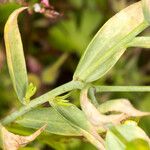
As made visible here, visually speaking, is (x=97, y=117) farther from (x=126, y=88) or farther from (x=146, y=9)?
(x=146, y=9)

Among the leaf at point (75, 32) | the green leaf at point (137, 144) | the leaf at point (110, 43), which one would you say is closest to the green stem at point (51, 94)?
the leaf at point (110, 43)

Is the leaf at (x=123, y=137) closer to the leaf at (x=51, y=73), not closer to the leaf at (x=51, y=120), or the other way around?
the leaf at (x=51, y=120)

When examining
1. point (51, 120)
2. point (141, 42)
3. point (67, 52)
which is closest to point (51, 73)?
point (67, 52)

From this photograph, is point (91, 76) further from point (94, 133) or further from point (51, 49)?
point (51, 49)

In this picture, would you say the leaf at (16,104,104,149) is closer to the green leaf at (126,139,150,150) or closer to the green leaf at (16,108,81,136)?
the green leaf at (16,108,81,136)

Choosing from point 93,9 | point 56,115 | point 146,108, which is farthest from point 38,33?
point 56,115

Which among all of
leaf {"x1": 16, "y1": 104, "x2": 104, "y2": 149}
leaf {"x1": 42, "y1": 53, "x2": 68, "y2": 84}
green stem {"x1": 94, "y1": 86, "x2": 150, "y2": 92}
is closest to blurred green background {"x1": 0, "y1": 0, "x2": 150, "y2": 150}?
leaf {"x1": 42, "y1": 53, "x2": 68, "y2": 84}
